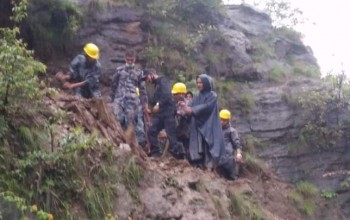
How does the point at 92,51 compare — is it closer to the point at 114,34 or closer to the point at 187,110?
the point at 187,110

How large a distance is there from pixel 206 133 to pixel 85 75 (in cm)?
219

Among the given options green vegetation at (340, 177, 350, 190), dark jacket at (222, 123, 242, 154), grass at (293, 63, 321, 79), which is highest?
grass at (293, 63, 321, 79)

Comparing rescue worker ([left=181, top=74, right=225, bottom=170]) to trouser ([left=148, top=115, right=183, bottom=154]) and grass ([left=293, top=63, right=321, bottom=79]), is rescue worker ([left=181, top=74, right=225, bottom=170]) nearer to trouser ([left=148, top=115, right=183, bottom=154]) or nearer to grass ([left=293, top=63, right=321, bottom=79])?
trouser ([left=148, top=115, right=183, bottom=154])

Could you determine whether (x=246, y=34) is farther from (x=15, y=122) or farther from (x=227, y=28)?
(x=15, y=122)

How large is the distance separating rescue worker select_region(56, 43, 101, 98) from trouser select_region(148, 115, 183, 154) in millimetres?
1080

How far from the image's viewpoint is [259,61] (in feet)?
56.5

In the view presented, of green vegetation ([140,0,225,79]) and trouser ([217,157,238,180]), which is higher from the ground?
green vegetation ([140,0,225,79])

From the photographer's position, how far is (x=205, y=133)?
36.4ft

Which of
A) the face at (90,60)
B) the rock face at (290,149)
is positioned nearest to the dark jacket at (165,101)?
the face at (90,60)

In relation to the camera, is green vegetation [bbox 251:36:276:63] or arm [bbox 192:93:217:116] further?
green vegetation [bbox 251:36:276:63]

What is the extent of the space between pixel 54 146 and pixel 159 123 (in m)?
3.26

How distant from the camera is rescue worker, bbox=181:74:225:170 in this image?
11.1 m

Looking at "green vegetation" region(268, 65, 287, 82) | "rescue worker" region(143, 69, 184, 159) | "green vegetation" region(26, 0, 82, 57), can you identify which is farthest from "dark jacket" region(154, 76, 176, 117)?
"green vegetation" region(268, 65, 287, 82)

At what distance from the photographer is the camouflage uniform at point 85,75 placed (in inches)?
438
